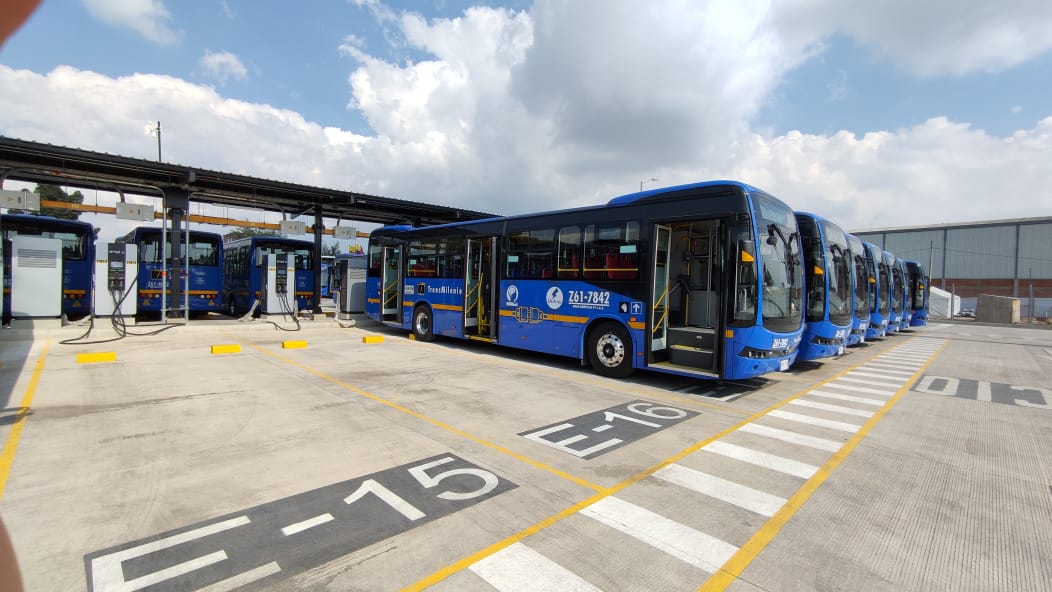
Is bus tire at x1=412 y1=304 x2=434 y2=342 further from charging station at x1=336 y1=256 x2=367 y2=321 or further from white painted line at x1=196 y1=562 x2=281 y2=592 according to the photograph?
white painted line at x1=196 y1=562 x2=281 y2=592

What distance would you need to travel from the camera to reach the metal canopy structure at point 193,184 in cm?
1197

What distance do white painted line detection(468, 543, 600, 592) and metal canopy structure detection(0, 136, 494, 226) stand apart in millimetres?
14973

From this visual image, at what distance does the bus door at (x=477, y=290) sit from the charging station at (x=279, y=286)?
8788mm

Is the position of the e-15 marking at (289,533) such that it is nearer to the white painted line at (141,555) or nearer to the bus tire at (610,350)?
the white painted line at (141,555)

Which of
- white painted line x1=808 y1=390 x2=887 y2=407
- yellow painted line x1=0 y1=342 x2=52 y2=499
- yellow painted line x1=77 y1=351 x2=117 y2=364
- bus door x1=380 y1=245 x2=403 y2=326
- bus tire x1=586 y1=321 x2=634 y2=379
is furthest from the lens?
bus door x1=380 y1=245 x2=403 y2=326

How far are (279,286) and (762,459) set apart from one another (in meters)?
17.7

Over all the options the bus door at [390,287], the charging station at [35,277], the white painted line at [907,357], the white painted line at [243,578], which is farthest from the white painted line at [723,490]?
the charging station at [35,277]

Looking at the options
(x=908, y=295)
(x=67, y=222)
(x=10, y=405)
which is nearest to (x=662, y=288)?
(x=10, y=405)

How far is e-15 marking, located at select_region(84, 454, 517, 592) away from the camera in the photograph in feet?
9.89

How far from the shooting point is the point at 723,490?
4379mm

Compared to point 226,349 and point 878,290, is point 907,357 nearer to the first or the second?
point 878,290

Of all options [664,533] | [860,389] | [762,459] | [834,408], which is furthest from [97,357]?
Result: [860,389]

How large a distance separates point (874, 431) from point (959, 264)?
67.9m

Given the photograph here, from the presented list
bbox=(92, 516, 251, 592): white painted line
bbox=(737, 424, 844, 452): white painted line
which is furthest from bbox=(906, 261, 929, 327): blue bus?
bbox=(92, 516, 251, 592): white painted line
